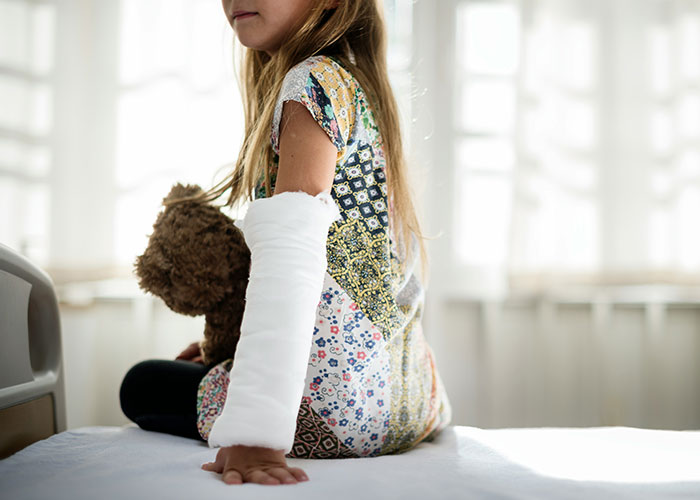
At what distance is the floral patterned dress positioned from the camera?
2.45 ft

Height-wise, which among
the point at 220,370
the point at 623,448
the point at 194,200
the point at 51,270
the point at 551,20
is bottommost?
the point at 623,448

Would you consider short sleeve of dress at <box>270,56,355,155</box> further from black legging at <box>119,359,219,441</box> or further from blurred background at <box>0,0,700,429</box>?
blurred background at <box>0,0,700,429</box>

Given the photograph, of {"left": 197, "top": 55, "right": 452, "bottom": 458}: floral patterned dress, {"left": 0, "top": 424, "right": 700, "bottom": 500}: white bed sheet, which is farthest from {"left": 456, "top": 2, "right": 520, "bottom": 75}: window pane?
{"left": 0, "top": 424, "right": 700, "bottom": 500}: white bed sheet

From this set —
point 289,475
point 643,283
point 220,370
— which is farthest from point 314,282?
point 643,283

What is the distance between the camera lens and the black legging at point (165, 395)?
882 millimetres

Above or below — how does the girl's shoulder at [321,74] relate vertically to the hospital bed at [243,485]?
above

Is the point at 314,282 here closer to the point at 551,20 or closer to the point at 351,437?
the point at 351,437

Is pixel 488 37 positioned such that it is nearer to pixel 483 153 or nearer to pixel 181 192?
pixel 483 153

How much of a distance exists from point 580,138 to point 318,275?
1.36m

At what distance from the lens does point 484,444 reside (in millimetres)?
839

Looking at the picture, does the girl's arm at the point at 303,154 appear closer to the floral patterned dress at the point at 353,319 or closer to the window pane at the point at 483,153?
the floral patterned dress at the point at 353,319

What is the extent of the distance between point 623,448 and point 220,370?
0.55m

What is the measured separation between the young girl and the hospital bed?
4 cm

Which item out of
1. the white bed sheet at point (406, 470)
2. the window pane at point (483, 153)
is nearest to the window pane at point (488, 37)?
the window pane at point (483, 153)
